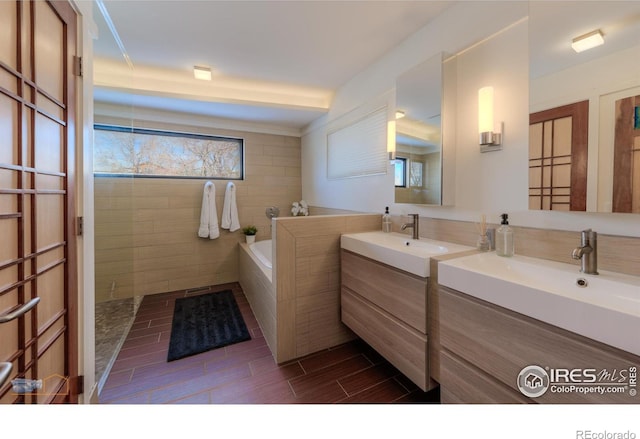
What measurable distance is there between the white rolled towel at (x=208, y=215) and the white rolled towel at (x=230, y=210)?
0.13 meters

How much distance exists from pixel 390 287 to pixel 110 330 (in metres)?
2.33

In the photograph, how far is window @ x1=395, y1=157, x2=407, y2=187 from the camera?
6.70 ft

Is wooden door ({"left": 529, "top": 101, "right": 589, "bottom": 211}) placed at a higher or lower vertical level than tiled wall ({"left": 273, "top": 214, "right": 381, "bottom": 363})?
higher

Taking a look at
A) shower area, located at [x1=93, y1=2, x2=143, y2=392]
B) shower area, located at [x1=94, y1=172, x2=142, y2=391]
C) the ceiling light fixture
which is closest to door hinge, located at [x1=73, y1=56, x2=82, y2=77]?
shower area, located at [x1=93, y1=2, x2=143, y2=392]

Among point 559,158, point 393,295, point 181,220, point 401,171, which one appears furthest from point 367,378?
point 181,220

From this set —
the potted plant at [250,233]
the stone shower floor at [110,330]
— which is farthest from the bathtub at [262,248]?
the stone shower floor at [110,330]

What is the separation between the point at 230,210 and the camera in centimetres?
352

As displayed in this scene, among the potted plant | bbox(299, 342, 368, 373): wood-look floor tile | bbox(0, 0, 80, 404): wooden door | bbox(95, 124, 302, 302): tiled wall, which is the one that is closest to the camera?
bbox(0, 0, 80, 404): wooden door

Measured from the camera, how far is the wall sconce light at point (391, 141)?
2.12 meters

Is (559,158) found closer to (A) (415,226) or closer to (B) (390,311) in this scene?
(A) (415,226)

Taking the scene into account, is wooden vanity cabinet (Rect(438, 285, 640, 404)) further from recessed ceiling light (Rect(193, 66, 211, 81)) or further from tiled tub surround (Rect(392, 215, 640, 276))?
recessed ceiling light (Rect(193, 66, 211, 81))

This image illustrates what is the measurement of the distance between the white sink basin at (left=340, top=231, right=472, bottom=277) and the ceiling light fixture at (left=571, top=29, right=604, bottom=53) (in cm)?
108

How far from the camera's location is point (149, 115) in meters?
3.12

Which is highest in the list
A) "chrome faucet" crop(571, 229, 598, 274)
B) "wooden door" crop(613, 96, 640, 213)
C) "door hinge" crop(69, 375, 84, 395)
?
"wooden door" crop(613, 96, 640, 213)
